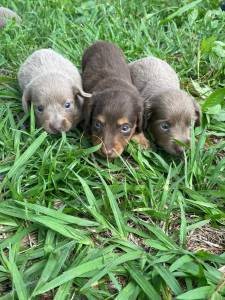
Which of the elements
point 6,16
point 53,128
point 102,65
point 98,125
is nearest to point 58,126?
point 53,128

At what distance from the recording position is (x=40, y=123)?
5352 millimetres

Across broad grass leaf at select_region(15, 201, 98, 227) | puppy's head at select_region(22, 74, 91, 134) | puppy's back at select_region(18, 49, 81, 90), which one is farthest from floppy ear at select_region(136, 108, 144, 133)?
broad grass leaf at select_region(15, 201, 98, 227)

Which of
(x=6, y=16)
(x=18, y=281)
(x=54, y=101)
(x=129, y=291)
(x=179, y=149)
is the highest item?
(x=6, y=16)

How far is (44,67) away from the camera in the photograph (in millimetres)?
6105

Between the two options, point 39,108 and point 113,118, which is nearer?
point 113,118

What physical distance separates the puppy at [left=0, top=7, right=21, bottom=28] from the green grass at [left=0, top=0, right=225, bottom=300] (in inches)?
66.0

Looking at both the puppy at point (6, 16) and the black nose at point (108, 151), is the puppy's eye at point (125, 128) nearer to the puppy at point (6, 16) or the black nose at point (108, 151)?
the black nose at point (108, 151)

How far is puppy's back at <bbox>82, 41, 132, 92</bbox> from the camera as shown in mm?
5984

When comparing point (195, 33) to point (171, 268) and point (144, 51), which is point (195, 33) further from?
point (171, 268)

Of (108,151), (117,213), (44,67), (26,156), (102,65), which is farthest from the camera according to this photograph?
(102,65)

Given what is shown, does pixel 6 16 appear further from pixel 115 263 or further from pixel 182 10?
pixel 115 263

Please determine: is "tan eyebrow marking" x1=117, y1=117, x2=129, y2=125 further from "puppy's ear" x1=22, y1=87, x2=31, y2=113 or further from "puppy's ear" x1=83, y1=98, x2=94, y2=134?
"puppy's ear" x1=22, y1=87, x2=31, y2=113

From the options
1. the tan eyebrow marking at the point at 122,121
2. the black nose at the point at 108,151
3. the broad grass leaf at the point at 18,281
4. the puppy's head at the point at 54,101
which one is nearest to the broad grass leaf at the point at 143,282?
the broad grass leaf at the point at 18,281

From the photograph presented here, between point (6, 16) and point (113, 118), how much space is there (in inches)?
156
